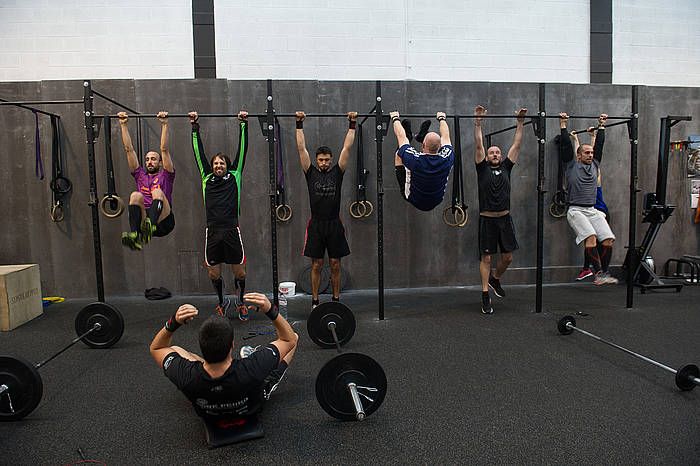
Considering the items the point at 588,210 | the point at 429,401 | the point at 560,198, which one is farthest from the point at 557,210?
the point at 429,401

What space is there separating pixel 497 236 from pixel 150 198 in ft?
9.66

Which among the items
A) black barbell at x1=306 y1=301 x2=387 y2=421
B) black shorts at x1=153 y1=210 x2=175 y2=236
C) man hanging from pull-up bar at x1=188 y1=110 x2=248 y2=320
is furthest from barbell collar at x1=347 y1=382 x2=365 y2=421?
black shorts at x1=153 y1=210 x2=175 y2=236

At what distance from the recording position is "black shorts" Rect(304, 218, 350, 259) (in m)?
3.71

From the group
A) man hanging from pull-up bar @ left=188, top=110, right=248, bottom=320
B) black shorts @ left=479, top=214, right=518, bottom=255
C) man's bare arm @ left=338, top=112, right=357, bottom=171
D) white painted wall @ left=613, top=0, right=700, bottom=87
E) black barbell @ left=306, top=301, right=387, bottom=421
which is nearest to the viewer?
black barbell @ left=306, top=301, right=387, bottom=421

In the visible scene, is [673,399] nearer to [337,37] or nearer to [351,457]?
[351,457]

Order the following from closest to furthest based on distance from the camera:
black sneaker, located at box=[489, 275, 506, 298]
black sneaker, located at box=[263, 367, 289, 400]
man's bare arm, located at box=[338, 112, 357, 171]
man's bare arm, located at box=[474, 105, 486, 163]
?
black sneaker, located at box=[263, 367, 289, 400] < man's bare arm, located at box=[338, 112, 357, 171] < man's bare arm, located at box=[474, 105, 486, 163] < black sneaker, located at box=[489, 275, 506, 298]

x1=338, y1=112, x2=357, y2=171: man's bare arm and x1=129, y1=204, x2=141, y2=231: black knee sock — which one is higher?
x1=338, y1=112, x2=357, y2=171: man's bare arm

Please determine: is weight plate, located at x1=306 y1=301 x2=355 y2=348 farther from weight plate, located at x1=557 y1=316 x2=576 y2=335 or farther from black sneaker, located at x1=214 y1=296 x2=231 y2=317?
weight plate, located at x1=557 y1=316 x2=576 y2=335

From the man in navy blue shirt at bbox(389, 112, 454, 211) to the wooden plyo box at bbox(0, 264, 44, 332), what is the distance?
317 centimetres

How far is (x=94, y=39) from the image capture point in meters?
4.66

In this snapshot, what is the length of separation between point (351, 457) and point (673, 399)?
1.63 metres

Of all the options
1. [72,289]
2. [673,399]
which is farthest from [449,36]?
[72,289]

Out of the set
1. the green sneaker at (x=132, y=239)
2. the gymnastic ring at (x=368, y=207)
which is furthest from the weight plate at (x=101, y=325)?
the gymnastic ring at (x=368, y=207)

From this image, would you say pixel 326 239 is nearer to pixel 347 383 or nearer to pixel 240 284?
pixel 240 284
